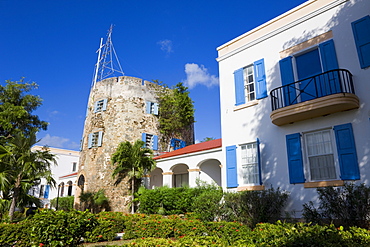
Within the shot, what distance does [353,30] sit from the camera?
8438 millimetres

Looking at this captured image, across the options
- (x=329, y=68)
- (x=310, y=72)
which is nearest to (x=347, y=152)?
(x=329, y=68)

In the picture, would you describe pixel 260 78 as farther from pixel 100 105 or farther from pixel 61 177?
pixel 61 177

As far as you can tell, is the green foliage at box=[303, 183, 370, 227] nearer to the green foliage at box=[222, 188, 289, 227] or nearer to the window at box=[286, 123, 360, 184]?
the window at box=[286, 123, 360, 184]

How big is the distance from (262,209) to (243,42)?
7210mm

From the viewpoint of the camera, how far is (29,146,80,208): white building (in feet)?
100

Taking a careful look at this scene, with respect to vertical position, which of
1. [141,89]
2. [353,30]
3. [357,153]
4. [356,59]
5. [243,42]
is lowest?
[357,153]

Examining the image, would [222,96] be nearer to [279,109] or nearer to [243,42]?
[243,42]

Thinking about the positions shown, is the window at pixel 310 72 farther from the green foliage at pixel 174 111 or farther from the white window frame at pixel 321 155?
the green foliage at pixel 174 111

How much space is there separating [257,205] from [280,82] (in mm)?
4650

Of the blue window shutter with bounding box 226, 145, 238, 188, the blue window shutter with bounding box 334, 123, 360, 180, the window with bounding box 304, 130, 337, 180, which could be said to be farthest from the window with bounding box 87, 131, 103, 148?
the blue window shutter with bounding box 334, 123, 360, 180

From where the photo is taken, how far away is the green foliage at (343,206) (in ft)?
23.0

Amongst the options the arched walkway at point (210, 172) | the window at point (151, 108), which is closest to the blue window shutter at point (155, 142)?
the window at point (151, 108)

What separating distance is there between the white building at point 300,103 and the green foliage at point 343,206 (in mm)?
434

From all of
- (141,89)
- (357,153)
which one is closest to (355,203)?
(357,153)
